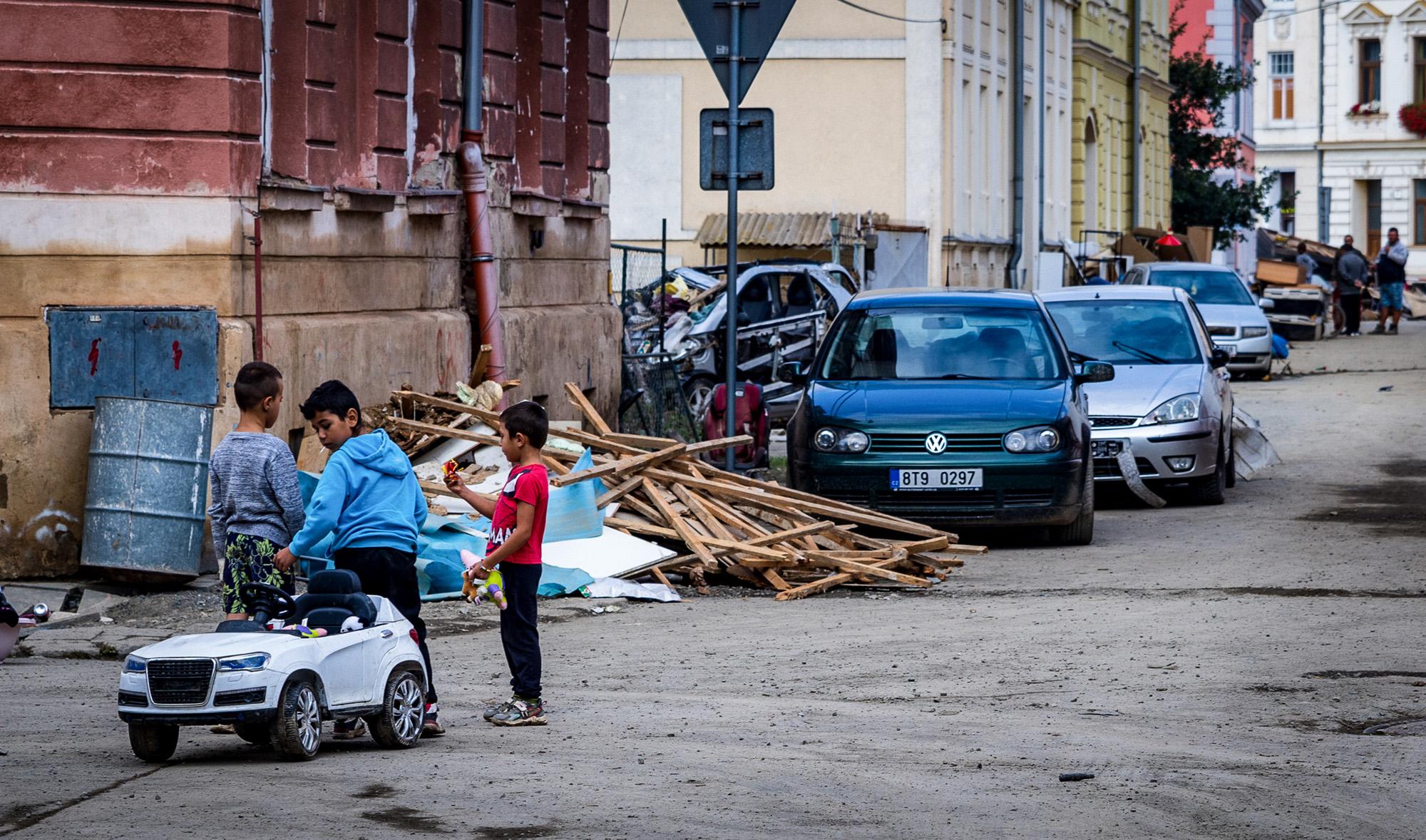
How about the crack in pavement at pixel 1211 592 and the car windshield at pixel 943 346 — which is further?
the car windshield at pixel 943 346

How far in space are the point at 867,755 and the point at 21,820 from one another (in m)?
2.67

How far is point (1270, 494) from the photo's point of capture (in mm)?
16906

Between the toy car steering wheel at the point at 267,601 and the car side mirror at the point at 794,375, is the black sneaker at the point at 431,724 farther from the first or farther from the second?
the car side mirror at the point at 794,375

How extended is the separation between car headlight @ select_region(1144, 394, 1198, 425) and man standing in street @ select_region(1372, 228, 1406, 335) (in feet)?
107

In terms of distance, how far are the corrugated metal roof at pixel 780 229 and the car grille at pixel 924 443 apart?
21.4m

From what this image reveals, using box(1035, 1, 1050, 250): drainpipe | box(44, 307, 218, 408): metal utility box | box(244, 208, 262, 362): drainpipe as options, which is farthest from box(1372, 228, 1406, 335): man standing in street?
box(44, 307, 218, 408): metal utility box

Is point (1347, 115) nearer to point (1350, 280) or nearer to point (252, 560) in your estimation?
point (1350, 280)

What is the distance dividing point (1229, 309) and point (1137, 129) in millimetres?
21135

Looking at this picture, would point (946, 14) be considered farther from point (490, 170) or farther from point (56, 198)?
point (56, 198)

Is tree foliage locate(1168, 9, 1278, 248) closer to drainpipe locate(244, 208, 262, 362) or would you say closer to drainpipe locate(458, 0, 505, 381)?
drainpipe locate(458, 0, 505, 381)

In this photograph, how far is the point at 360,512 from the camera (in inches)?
302

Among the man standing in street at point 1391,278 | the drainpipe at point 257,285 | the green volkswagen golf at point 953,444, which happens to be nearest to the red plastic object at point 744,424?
the green volkswagen golf at point 953,444

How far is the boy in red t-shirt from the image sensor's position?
781 cm

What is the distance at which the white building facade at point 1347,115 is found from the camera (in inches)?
3334
